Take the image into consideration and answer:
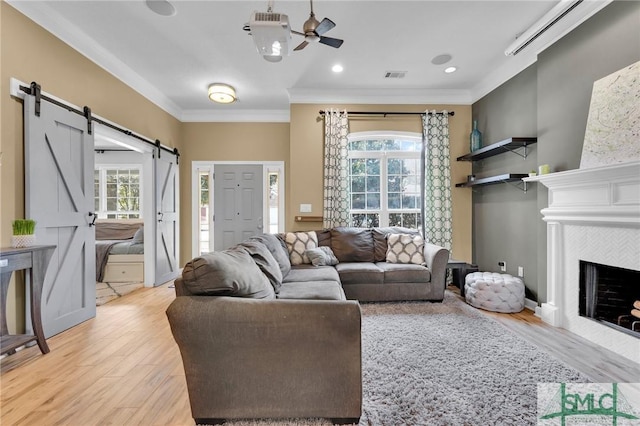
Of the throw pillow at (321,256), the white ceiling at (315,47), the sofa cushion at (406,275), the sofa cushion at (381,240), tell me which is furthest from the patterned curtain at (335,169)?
the sofa cushion at (406,275)

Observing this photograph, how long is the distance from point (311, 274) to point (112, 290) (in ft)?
10.8

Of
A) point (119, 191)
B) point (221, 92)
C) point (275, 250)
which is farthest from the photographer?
point (119, 191)

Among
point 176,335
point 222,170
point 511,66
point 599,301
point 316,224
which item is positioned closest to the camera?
point 176,335

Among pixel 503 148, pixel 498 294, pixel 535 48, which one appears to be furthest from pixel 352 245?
pixel 535 48

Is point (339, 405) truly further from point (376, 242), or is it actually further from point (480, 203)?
point (480, 203)

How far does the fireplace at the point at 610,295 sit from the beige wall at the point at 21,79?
16.4ft

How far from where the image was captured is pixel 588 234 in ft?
8.55

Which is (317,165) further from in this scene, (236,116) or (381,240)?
(236,116)

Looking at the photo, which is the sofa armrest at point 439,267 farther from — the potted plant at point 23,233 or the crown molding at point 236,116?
the potted plant at point 23,233

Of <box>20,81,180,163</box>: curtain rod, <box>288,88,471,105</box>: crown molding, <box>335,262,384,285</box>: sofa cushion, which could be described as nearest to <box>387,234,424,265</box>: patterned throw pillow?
<box>335,262,384,285</box>: sofa cushion

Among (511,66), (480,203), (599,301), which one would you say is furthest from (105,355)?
(511,66)

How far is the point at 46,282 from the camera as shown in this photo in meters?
2.70

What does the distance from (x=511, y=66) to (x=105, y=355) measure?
5.37 meters

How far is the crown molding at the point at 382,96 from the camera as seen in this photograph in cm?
464
